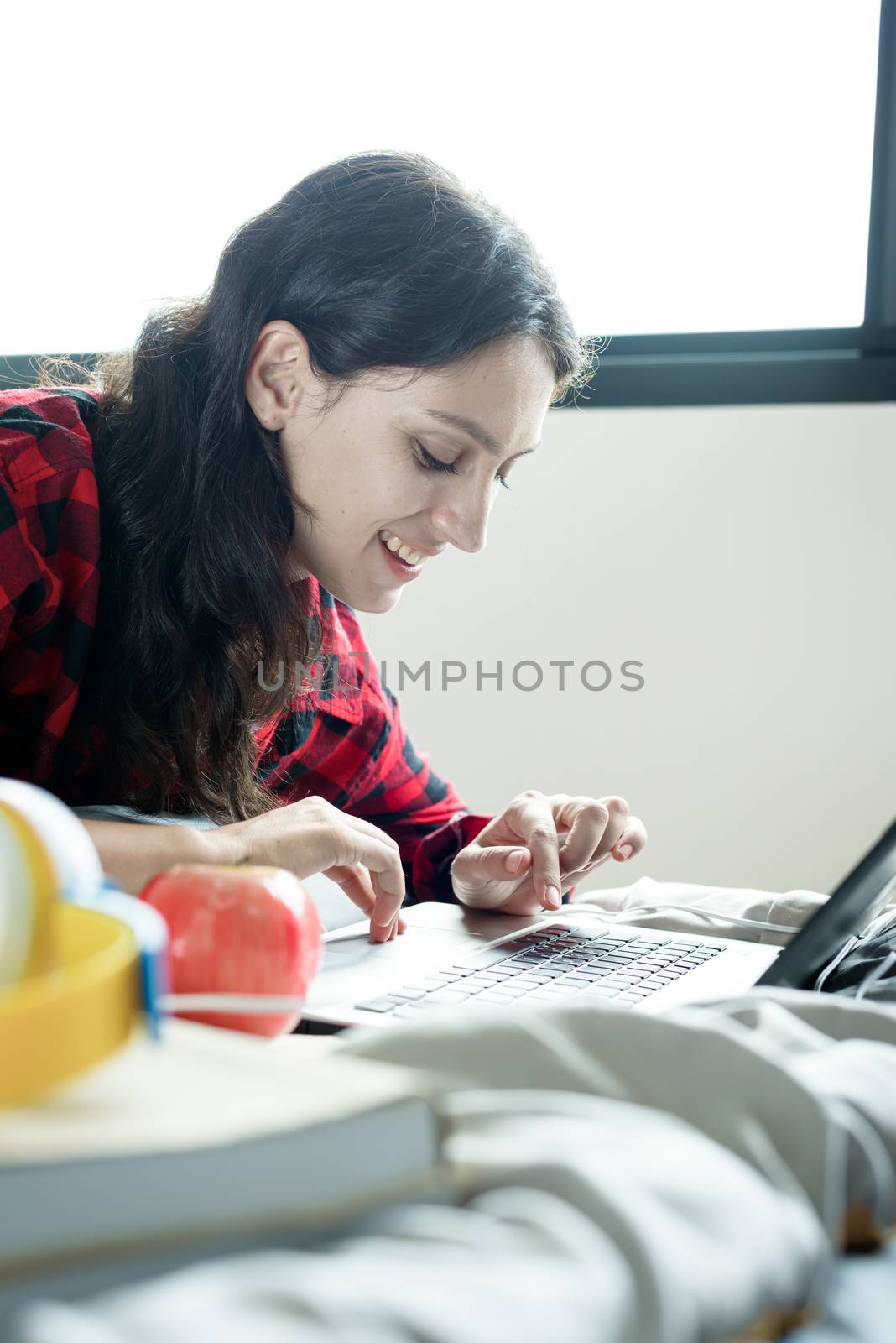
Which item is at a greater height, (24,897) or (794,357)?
(794,357)

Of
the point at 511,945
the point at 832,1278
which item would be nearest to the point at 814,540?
the point at 511,945

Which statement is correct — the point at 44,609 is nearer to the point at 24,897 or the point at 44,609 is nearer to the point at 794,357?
the point at 24,897

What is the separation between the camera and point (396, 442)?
1106 millimetres

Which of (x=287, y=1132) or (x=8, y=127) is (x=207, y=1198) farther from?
(x=8, y=127)

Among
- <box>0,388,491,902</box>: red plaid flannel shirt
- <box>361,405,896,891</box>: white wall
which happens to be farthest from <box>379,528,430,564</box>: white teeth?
<box>361,405,896,891</box>: white wall

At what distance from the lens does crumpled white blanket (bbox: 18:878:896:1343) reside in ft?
0.80

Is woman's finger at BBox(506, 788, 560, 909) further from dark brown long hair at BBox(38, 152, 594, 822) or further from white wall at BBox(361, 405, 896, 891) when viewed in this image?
white wall at BBox(361, 405, 896, 891)

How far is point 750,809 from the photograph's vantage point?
1.90m

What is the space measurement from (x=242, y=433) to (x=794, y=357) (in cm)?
111

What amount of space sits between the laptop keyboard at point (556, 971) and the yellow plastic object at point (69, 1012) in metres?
0.31

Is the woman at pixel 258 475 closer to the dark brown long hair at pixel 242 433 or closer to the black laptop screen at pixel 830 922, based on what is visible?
the dark brown long hair at pixel 242 433

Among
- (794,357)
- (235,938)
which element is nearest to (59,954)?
(235,938)

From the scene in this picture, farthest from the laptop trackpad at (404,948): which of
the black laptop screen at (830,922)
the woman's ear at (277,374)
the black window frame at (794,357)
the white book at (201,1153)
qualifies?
the black window frame at (794,357)

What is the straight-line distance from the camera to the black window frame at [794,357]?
6.02 feet
